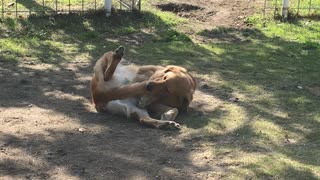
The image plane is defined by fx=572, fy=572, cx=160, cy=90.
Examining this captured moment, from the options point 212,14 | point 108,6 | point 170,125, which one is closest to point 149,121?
point 170,125

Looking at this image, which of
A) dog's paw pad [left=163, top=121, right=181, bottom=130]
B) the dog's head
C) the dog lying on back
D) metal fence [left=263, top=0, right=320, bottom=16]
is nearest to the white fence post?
metal fence [left=263, top=0, right=320, bottom=16]

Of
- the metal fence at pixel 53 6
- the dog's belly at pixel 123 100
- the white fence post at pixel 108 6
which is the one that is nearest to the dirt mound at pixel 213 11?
the metal fence at pixel 53 6

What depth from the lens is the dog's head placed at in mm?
5539

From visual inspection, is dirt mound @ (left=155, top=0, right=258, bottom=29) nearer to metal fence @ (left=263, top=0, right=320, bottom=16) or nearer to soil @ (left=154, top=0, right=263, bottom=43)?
soil @ (left=154, top=0, right=263, bottom=43)

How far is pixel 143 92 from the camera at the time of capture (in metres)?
5.59

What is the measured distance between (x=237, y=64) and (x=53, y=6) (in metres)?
4.26

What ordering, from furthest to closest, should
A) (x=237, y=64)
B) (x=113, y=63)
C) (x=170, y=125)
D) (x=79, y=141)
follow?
(x=237, y=64)
(x=113, y=63)
(x=170, y=125)
(x=79, y=141)

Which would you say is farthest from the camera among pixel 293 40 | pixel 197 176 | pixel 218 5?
pixel 218 5

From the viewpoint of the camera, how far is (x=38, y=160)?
4.48 meters

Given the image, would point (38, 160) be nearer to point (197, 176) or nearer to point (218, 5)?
point (197, 176)

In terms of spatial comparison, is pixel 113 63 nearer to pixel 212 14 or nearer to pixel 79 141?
pixel 79 141

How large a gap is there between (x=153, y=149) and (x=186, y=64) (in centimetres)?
322

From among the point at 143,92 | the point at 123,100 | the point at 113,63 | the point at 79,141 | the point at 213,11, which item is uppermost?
the point at 213,11

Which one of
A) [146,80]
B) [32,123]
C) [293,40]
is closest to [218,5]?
[293,40]
